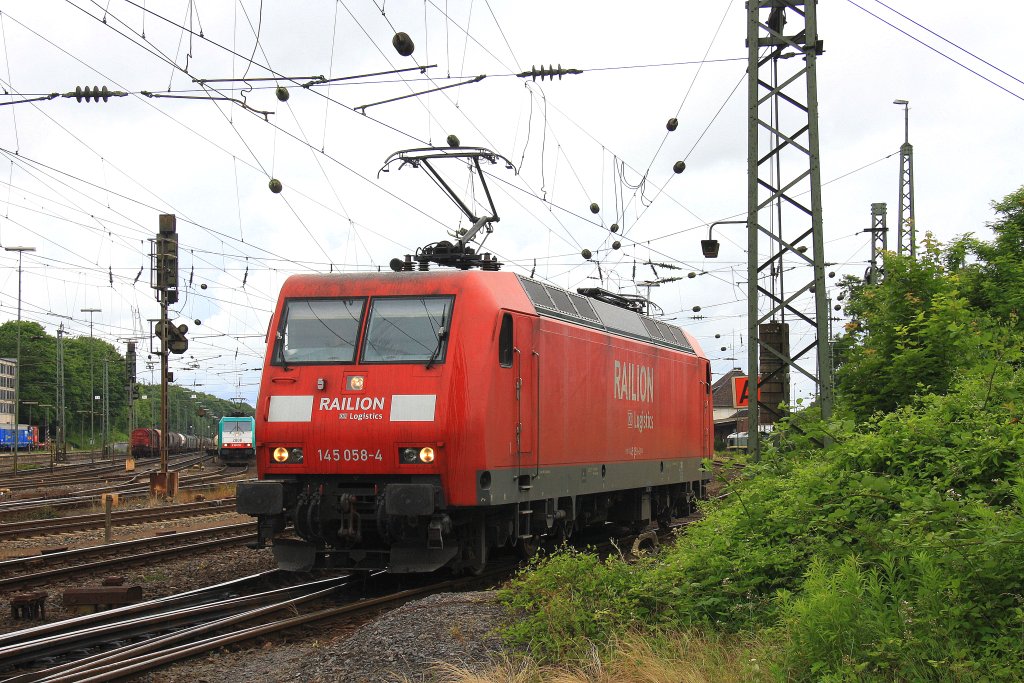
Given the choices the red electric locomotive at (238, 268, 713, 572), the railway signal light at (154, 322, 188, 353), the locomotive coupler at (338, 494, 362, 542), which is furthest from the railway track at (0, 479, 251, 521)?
the locomotive coupler at (338, 494, 362, 542)

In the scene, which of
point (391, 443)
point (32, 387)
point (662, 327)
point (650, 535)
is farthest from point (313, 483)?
point (32, 387)

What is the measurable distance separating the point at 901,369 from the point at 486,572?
5.47m

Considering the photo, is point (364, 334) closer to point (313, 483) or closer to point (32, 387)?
point (313, 483)

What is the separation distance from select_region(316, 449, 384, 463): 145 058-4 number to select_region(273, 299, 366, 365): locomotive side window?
3.45 ft

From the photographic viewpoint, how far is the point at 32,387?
308ft

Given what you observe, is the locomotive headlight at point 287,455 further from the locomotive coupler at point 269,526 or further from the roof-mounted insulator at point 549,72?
the roof-mounted insulator at point 549,72

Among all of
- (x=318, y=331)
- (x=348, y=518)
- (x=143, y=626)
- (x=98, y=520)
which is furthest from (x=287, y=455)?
(x=98, y=520)

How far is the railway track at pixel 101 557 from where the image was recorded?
13266 mm

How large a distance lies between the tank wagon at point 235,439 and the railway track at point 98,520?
26113 millimetres

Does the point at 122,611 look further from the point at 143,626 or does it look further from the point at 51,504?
the point at 51,504

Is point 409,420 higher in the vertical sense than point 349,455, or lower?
higher

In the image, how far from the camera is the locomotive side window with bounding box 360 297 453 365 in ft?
38.1

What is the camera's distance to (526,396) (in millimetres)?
12328

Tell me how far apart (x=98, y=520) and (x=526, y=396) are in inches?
524
